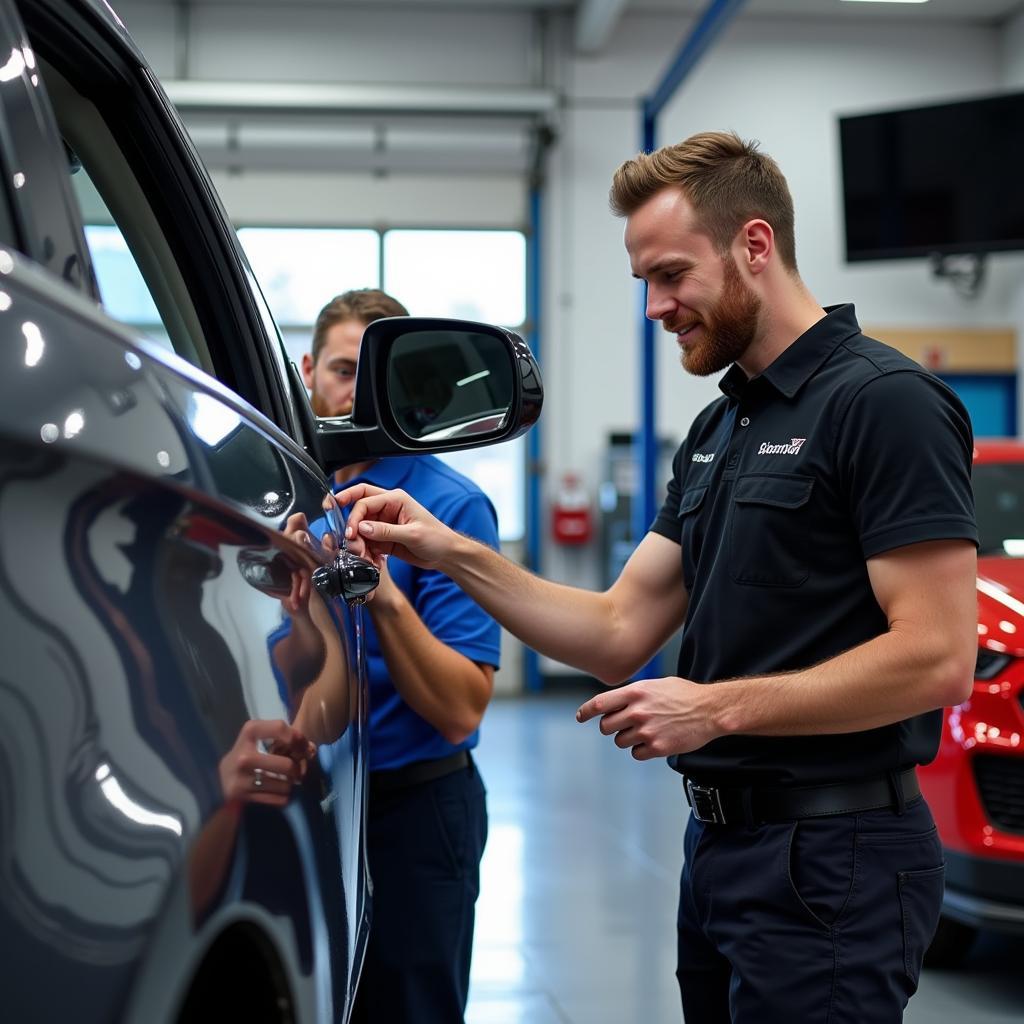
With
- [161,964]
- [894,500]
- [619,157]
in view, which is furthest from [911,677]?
[619,157]

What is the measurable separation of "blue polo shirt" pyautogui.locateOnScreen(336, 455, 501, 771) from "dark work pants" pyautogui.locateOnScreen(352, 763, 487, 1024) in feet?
0.25

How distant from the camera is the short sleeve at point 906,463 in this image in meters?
1.45

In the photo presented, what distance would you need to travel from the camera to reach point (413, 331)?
1466 millimetres

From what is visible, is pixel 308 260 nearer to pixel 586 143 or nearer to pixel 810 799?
pixel 586 143

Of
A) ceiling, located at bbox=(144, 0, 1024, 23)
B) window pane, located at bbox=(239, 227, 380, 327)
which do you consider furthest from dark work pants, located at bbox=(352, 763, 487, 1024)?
ceiling, located at bbox=(144, 0, 1024, 23)

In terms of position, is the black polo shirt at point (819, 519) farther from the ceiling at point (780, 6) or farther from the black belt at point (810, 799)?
the ceiling at point (780, 6)

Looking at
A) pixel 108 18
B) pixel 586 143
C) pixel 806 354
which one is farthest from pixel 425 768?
pixel 586 143

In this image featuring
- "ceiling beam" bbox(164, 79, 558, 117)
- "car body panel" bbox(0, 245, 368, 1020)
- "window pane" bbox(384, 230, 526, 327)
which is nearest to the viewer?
"car body panel" bbox(0, 245, 368, 1020)

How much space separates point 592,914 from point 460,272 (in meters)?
6.95

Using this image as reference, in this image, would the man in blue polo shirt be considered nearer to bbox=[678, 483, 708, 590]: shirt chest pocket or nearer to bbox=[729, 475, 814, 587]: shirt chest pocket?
bbox=[678, 483, 708, 590]: shirt chest pocket

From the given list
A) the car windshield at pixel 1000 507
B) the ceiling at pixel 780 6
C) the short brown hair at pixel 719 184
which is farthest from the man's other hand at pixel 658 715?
the ceiling at pixel 780 6

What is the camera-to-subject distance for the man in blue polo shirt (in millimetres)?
1823

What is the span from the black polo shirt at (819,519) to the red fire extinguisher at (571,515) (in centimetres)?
821

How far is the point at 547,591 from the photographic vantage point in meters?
1.87
